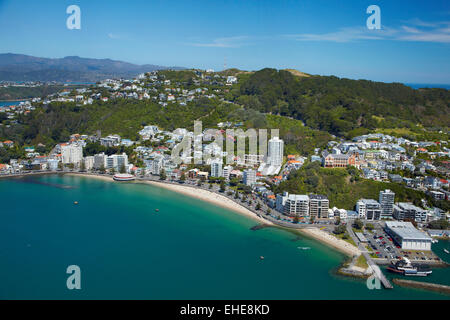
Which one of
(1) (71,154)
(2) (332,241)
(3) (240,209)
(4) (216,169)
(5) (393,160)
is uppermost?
(5) (393,160)

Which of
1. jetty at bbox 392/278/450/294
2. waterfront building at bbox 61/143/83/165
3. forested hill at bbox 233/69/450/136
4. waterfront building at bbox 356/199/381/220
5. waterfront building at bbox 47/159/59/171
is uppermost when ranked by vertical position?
forested hill at bbox 233/69/450/136

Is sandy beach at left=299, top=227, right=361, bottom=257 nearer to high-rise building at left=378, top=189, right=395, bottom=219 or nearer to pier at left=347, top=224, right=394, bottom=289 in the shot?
pier at left=347, top=224, right=394, bottom=289

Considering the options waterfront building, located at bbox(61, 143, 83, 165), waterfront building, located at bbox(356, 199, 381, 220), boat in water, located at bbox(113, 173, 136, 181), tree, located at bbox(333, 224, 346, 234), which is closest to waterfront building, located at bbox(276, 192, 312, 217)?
tree, located at bbox(333, 224, 346, 234)

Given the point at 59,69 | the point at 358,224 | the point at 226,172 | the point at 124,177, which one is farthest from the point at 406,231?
the point at 59,69

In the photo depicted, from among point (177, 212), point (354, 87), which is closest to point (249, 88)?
point (354, 87)

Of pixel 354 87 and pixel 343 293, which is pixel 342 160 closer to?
pixel 343 293

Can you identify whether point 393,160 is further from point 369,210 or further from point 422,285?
point 422,285
